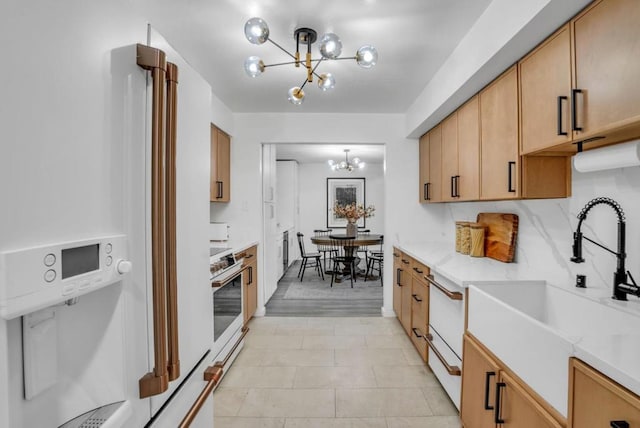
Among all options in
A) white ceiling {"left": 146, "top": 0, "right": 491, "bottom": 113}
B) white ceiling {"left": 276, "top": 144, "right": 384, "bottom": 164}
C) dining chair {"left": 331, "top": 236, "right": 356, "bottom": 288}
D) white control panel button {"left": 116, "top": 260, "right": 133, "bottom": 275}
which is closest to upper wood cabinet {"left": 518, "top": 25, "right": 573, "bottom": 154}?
white ceiling {"left": 146, "top": 0, "right": 491, "bottom": 113}

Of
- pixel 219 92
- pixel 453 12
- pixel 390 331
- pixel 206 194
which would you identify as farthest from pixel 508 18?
pixel 390 331

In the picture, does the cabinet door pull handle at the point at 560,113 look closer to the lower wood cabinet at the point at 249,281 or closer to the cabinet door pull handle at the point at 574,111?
the cabinet door pull handle at the point at 574,111

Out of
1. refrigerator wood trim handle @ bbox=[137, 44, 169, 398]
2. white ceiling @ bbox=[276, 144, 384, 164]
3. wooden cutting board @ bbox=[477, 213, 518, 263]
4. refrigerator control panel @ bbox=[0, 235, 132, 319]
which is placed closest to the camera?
refrigerator control panel @ bbox=[0, 235, 132, 319]

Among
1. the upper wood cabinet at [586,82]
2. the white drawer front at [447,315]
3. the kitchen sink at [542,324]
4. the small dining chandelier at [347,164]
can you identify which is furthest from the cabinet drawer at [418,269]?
the small dining chandelier at [347,164]

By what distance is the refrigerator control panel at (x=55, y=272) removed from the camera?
43 centimetres

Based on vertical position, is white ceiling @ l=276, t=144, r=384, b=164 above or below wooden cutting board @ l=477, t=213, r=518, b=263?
above

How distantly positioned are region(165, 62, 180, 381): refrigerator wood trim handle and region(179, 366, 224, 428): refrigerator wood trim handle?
0.81ft

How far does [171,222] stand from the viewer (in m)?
0.81

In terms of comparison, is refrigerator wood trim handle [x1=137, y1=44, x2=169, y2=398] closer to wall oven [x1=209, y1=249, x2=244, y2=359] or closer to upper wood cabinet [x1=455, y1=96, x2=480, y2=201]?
wall oven [x1=209, y1=249, x2=244, y2=359]

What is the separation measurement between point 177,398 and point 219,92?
9.25 feet

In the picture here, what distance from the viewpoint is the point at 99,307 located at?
66cm

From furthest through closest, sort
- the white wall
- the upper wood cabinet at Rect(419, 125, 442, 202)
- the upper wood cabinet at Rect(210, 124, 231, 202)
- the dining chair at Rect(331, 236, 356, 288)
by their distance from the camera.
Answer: the white wall
the dining chair at Rect(331, 236, 356, 288)
the upper wood cabinet at Rect(210, 124, 231, 202)
the upper wood cabinet at Rect(419, 125, 442, 202)

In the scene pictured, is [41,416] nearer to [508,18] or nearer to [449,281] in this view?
[449,281]

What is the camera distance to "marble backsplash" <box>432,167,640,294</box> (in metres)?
1.41
